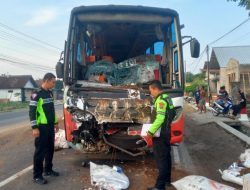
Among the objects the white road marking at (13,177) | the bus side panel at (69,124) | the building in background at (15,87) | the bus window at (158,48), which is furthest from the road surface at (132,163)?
the building in background at (15,87)

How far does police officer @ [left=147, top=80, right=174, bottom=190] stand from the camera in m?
5.18

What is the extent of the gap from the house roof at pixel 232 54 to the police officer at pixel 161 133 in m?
23.9

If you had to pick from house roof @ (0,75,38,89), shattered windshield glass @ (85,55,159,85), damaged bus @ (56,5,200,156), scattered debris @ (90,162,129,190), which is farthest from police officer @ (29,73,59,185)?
house roof @ (0,75,38,89)

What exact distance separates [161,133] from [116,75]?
2560mm

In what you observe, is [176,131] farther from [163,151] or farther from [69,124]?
[69,124]

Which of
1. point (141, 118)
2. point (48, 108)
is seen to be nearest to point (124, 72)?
point (141, 118)

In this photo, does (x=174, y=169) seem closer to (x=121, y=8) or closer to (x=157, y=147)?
(x=157, y=147)

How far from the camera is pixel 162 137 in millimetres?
5336

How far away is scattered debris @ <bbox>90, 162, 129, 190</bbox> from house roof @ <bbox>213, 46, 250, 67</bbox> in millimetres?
24215

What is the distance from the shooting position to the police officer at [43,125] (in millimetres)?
5711

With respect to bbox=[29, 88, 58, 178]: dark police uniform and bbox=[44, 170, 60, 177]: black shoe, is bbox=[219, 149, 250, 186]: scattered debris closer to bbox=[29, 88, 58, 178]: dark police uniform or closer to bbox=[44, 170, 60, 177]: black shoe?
bbox=[44, 170, 60, 177]: black shoe

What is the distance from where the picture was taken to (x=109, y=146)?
6652mm

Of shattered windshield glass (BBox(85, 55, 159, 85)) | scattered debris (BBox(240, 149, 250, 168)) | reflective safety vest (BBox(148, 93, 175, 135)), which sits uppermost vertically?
shattered windshield glass (BBox(85, 55, 159, 85))

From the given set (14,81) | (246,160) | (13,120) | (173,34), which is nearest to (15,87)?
(14,81)
